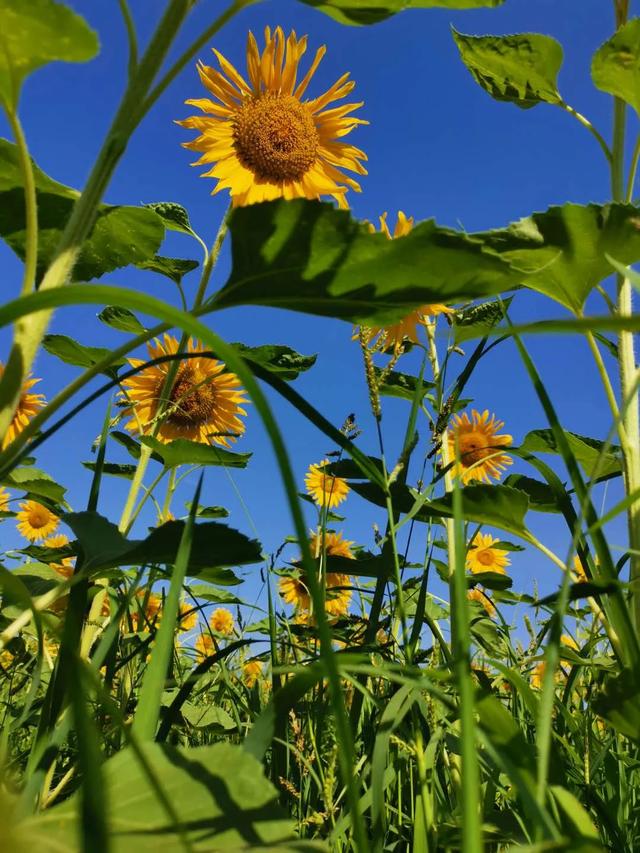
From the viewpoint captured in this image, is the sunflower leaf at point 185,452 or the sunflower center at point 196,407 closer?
the sunflower leaf at point 185,452

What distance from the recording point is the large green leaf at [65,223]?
3.45 ft

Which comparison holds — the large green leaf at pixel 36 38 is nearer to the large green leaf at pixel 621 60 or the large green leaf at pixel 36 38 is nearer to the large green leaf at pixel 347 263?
the large green leaf at pixel 347 263

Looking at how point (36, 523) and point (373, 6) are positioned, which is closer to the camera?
point (373, 6)

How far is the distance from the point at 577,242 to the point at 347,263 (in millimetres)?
512

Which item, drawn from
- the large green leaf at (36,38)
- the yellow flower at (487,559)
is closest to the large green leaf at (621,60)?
the large green leaf at (36,38)

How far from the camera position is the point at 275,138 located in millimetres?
2463

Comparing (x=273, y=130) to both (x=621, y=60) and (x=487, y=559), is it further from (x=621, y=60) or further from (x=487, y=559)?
(x=487, y=559)

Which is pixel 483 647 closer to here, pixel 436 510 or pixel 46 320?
pixel 436 510

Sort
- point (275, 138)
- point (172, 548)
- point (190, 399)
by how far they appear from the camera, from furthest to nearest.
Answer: point (190, 399)
point (275, 138)
point (172, 548)

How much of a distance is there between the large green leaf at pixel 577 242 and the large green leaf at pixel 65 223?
601mm

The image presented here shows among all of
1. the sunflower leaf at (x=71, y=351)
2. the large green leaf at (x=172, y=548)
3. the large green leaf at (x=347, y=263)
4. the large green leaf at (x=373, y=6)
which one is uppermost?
the sunflower leaf at (x=71, y=351)

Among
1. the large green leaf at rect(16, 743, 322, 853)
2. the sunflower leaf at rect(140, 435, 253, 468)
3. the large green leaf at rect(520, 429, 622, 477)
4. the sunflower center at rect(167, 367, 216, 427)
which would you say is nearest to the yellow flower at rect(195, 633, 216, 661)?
the sunflower leaf at rect(140, 435, 253, 468)

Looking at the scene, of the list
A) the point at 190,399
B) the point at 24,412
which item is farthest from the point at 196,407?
the point at 24,412

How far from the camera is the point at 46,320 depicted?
2.59 feet
